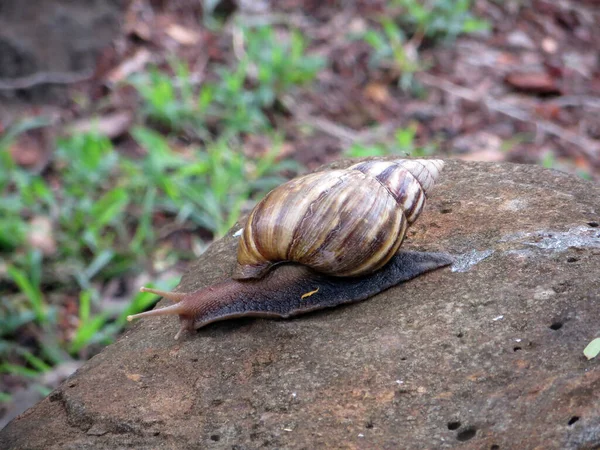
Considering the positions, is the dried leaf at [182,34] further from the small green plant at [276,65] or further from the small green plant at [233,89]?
the small green plant at [276,65]

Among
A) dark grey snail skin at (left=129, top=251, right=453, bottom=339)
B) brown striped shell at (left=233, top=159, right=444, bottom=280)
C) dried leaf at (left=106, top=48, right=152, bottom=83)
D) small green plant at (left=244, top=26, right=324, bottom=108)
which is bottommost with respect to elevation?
small green plant at (left=244, top=26, right=324, bottom=108)

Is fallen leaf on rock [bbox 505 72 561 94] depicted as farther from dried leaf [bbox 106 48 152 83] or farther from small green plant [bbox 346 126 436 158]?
dried leaf [bbox 106 48 152 83]

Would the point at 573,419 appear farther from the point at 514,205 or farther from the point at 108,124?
the point at 108,124

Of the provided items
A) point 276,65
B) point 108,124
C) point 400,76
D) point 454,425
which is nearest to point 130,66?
point 108,124

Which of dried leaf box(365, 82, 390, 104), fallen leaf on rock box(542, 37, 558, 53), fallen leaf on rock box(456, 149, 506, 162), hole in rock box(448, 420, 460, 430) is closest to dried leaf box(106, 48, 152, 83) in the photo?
dried leaf box(365, 82, 390, 104)

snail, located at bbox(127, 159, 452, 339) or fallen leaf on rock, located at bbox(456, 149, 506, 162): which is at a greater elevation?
snail, located at bbox(127, 159, 452, 339)

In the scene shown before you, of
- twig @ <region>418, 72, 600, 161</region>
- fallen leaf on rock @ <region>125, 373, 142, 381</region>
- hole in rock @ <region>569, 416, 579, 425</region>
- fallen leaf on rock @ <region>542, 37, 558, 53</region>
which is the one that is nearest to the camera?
hole in rock @ <region>569, 416, 579, 425</region>
